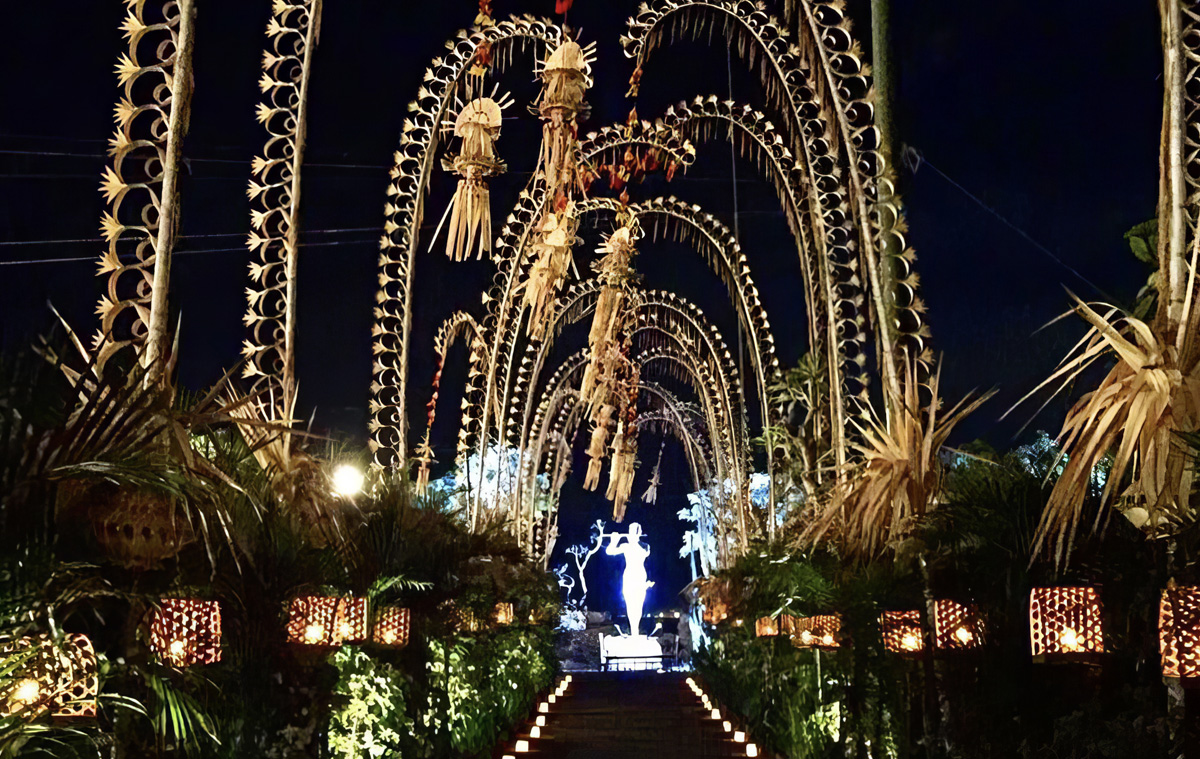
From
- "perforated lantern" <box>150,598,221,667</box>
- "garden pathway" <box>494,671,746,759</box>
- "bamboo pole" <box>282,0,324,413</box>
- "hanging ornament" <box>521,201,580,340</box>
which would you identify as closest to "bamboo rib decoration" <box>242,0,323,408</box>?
"bamboo pole" <box>282,0,324,413</box>

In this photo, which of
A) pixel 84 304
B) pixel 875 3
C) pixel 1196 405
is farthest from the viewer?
pixel 84 304

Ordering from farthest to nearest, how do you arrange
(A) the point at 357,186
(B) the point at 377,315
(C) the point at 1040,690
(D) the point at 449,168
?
1. (A) the point at 357,186
2. (B) the point at 377,315
3. (D) the point at 449,168
4. (C) the point at 1040,690

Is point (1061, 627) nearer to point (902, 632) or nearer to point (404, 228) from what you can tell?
point (902, 632)

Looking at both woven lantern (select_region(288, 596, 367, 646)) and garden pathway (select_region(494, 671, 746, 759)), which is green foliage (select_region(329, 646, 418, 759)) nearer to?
woven lantern (select_region(288, 596, 367, 646))

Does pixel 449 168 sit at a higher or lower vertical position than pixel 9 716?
higher

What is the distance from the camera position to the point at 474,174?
32.7 feet

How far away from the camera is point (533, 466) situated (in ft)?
91.9

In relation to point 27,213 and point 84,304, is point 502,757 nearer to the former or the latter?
point 84,304

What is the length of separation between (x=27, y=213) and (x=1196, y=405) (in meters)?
11.8

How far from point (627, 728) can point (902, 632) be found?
10.3 meters

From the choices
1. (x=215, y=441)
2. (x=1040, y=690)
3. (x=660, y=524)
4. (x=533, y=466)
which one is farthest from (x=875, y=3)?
(x=660, y=524)

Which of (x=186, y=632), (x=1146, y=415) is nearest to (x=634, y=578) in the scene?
(x=186, y=632)

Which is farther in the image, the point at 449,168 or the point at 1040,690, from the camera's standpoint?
the point at 449,168

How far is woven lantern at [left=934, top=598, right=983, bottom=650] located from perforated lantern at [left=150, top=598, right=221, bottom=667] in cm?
451
